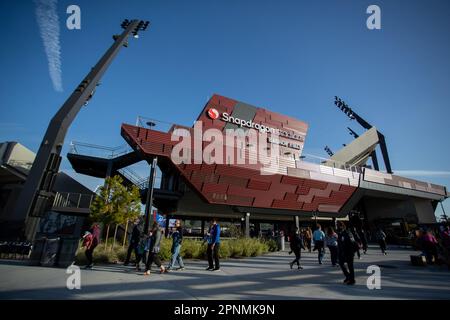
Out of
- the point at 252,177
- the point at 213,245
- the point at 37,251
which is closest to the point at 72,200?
the point at 37,251

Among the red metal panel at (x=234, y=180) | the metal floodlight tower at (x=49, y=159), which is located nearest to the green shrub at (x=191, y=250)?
the metal floodlight tower at (x=49, y=159)

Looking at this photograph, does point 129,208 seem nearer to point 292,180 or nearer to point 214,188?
point 214,188

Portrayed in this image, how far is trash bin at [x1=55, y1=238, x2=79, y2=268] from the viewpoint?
8766mm

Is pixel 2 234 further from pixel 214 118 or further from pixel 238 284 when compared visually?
pixel 214 118

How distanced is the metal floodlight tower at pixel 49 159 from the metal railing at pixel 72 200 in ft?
16.4

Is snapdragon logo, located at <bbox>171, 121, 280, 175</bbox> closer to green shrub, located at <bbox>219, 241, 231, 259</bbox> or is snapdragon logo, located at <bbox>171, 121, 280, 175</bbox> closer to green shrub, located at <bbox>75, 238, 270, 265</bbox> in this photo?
green shrub, located at <bbox>75, 238, 270, 265</bbox>

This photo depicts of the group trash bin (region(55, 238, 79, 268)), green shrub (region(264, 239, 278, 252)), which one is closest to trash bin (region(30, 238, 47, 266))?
trash bin (region(55, 238, 79, 268))

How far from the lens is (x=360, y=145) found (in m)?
37.1

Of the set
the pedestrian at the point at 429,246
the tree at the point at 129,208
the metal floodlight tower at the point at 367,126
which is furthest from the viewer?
the metal floodlight tower at the point at 367,126

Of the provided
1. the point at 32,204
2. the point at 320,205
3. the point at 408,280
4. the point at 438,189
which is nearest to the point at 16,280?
the point at 32,204

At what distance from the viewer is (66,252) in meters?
8.88

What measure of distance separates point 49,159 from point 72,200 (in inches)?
341

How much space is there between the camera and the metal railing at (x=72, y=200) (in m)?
18.3

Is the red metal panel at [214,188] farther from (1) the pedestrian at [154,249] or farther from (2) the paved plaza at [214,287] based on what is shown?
(2) the paved plaza at [214,287]
